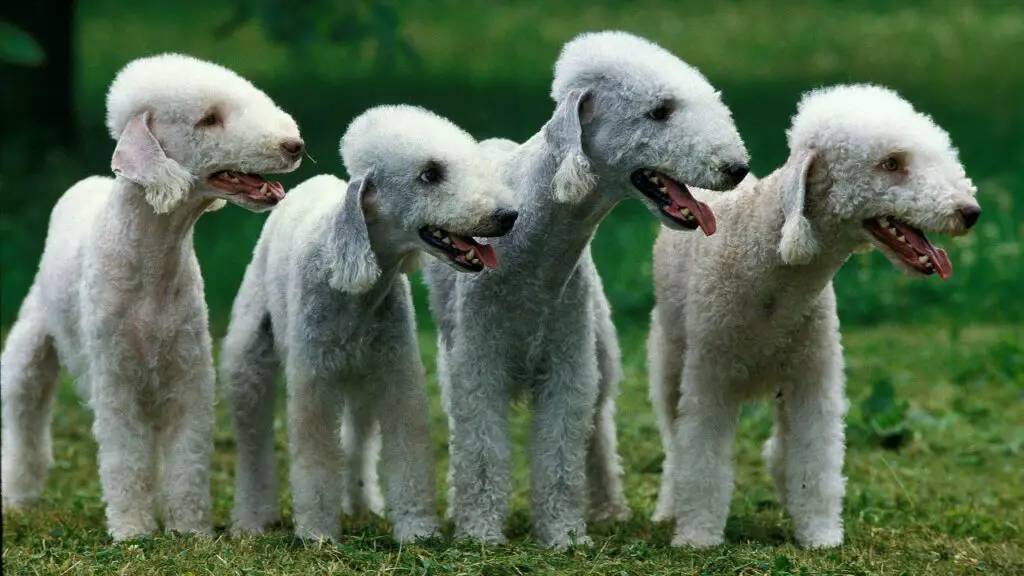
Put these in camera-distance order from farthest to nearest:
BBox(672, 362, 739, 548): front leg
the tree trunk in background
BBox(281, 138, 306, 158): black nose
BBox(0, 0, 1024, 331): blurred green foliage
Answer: the tree trunk in background, BBox(0, 0, 1024, 331): blurred green foliage, BBox(672, 362, 739, 548): front leg, BBox(281, 138, 306, 158): black nose

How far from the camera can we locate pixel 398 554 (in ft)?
19.6

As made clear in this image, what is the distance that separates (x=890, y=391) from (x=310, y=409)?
423 centimetres

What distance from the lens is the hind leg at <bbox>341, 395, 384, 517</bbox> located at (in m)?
7.30

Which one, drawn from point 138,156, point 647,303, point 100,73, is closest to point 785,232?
point 138,156

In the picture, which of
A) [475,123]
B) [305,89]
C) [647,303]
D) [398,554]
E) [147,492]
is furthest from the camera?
[305,89]

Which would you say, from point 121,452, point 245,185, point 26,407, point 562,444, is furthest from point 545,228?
point 26,407

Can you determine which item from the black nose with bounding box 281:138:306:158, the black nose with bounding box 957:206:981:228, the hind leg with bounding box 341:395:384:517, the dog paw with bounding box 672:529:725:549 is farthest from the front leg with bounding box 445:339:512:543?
the black nose with bounding box 957:206:981:228

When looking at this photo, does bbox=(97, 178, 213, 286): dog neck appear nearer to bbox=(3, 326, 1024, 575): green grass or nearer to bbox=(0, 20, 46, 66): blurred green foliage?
bbox=(3, 326, 1024, 575): green grass

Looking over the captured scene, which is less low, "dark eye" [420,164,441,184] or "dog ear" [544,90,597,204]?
"dog ear" [544,90,597,204]

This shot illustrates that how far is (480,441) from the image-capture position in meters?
6.36

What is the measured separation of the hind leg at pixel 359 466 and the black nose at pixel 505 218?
1689mm

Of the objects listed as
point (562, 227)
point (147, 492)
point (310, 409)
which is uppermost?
point (562, 227)

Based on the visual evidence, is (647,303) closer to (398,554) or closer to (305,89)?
(398,554)

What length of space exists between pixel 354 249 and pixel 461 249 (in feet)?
1.34
